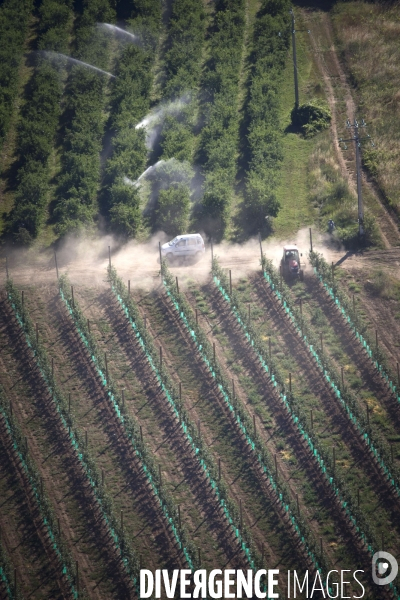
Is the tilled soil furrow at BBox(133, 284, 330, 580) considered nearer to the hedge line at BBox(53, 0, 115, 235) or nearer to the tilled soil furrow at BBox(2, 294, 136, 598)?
the tilled soil furrow at BBox(2, 294, 136, 598)

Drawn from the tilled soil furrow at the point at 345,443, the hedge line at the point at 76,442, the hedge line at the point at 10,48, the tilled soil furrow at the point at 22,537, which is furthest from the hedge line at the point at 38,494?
the hedge line at the point at 10,48

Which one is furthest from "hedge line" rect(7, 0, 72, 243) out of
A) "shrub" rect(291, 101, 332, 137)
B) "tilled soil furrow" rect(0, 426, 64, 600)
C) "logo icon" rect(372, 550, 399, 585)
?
"logo icon" rect(372, 550, 399, 585)

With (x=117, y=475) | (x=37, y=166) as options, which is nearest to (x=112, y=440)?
(x=117, y=475)

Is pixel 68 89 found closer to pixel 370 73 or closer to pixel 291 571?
pixel 370 73

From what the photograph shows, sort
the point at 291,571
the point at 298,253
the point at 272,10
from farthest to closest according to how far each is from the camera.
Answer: the point at 272,10
the point at 298,253
the point at 291,571

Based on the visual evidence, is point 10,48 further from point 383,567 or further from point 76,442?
point 383,567

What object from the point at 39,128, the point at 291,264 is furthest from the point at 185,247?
the point at 39,128

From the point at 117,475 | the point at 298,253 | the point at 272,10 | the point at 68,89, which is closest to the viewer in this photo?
the point at 117,475
